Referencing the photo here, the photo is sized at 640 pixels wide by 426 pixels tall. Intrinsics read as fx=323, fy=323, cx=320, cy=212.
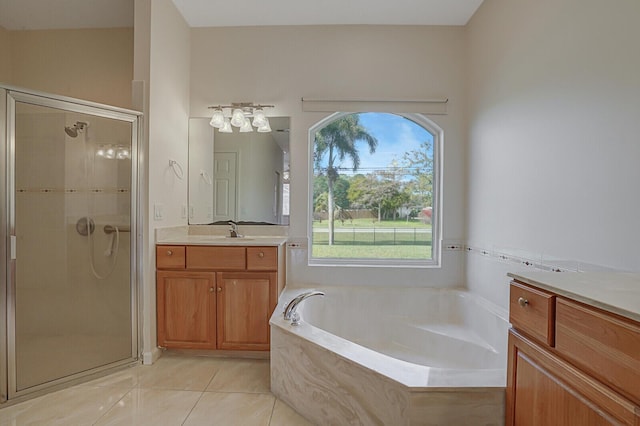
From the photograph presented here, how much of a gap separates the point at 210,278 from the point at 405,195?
5.95 feet

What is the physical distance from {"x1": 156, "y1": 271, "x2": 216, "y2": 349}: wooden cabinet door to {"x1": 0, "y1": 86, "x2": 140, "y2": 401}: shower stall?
19cm

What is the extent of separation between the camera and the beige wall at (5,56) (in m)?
2.95

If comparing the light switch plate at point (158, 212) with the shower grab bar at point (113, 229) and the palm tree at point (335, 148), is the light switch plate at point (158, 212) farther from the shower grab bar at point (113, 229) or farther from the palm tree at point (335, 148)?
the palm tree at point (335, 148)

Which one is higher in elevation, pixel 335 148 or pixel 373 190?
pixel 335 148

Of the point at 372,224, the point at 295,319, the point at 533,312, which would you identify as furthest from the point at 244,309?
the point at 533,312

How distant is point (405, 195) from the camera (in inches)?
116

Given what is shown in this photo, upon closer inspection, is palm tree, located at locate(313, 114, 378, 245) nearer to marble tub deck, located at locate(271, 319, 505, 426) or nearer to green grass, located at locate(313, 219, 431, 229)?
green grass, located at locate(313, 219, 431, 229)

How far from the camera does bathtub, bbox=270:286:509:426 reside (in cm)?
131

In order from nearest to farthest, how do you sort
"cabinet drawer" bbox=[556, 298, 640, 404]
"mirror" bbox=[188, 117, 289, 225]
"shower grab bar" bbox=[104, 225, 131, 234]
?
1. "cabinet drawer" bbox=[556, 298, 640, 404]
2. "shower grab bar" bbox=[104, 225, 131, 234]
3. "mirror" bbox=[188, 117, 289, 225]

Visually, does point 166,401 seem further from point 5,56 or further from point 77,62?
point 5,56

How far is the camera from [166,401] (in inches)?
73.9

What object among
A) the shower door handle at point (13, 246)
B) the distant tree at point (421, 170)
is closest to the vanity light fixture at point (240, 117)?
the distant tree at point (421, 170)

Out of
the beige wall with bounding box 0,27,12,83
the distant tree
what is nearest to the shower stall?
the beige wall with bounding box 0,27,12,83

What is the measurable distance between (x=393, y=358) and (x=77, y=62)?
358 centimetres
